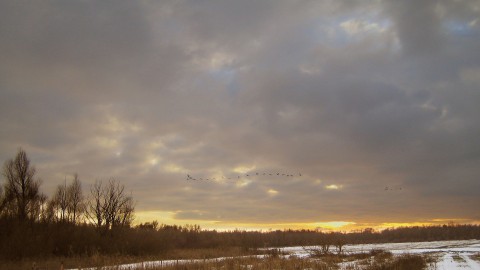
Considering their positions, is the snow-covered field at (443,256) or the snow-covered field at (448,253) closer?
the snow-covered field at (443,256)

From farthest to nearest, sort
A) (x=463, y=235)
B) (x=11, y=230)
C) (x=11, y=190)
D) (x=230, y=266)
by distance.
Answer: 1. (x=463, y=235)
2. (x=11, y=190)
3. (x=11, y=230)
4. (x=230, y=266)

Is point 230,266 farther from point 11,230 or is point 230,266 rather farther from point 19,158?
point 19,158

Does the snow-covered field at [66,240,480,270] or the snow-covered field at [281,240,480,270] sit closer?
the snow-covered field at [66,240,480,270]

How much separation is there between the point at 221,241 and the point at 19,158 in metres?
35.3

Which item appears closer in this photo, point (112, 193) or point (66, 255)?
point (66, 255)

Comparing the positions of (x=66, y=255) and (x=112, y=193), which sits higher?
(x=112, y=193)

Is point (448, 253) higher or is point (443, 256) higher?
point (443, 256)

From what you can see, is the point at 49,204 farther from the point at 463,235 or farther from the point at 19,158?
the point at 463,235

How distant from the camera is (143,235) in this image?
5547 cm

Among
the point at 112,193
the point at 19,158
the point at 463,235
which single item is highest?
the point at 19,158

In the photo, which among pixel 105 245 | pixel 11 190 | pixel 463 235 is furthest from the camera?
pixel 463 235

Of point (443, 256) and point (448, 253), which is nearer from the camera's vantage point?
point (443, 256)

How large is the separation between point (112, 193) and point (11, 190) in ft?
48.6

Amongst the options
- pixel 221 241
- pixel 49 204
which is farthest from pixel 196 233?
pixel 49 204
